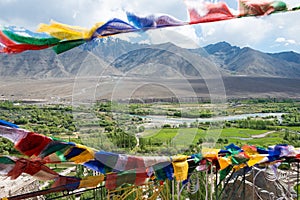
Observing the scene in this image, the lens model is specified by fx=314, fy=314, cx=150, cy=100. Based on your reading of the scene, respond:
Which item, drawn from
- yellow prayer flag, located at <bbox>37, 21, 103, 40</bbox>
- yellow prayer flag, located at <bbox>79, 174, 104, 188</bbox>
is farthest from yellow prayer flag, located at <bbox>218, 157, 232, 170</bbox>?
yellow prayer flag, located at <bbox>37, 21, 103, 40</bbox>

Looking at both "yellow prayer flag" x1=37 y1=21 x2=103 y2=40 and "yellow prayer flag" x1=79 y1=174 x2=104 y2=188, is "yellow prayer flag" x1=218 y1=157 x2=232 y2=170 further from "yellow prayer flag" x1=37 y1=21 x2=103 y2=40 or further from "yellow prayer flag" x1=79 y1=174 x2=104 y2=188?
"yellow prayer flag" x1=37 y1=21 x2=103 y2=40

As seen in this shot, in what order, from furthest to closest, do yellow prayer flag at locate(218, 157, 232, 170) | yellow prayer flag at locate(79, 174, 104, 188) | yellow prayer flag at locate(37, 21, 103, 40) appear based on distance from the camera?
yellow prayer flag at locate(218, 157, 232, 170) < yellow prayer flag at locate(79, 174, 104, 188) < yellow prayer flag at locate(37, 21, 103, 40)

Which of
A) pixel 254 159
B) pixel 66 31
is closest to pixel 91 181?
pixel 66 31

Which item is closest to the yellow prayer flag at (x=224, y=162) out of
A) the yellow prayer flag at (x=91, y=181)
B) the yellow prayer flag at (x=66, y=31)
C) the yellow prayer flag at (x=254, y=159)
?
the yellow prayer flag at (x=254, y=159)

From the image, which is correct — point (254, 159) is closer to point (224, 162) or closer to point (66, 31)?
point (224, 162)

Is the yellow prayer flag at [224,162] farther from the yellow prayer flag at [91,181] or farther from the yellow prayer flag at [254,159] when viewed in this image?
the yellow prayer flag at [91,181]

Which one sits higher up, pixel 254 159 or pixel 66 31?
pixel 66 31

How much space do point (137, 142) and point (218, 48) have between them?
60.5 m

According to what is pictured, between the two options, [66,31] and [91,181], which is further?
[91,181]

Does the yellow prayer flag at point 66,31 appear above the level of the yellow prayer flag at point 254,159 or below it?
above

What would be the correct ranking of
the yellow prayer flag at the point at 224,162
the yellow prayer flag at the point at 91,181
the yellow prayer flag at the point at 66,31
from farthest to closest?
the yellow prayer flag at the point at 224,162 < the yellow prayer flag at the point at 91,181 < the yellow prayer flag at the point at 66,31

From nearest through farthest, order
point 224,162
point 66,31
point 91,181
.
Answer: point 66,31
point 91,181
point 224,162

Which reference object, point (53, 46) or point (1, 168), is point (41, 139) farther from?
point (53, 46)

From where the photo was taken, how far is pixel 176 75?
1.66 metres
